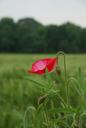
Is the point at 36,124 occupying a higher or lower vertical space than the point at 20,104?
higher

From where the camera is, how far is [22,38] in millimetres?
25234

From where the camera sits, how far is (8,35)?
86.0 feet

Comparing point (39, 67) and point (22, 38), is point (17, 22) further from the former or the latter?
point (39, 67)

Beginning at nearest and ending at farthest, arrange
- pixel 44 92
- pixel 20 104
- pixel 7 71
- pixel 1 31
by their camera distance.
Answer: pixel 44 92
pixel 20 104
pixel 7 71
pixel 1 31

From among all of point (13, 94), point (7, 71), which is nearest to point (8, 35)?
point (7, 71)

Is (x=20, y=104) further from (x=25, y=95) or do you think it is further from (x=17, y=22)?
(x=17, y=22)

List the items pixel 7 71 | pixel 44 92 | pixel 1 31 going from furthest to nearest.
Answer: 1. pixel 1 31
2. pixel 7 71
3. pixel 44 92

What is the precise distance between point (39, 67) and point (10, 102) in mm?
2676

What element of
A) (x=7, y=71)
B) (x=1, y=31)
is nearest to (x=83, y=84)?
(x=7, y=71)

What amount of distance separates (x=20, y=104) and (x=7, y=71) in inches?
76.6

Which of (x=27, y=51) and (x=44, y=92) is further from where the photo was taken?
(x=27, y=51)

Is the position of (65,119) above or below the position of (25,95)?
above

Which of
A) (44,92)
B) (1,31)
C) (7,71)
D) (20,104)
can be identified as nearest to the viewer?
(44,92)

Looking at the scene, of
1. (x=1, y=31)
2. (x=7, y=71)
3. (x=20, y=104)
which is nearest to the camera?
(x=20, y=104)
